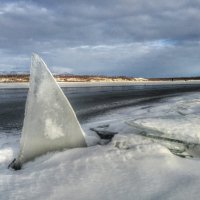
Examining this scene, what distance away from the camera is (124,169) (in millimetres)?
5387

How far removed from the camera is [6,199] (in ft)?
15.3

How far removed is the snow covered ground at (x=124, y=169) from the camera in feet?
15.4

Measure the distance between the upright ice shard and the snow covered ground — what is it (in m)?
0.28

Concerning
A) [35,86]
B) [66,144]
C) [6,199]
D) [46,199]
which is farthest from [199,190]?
[35,86]

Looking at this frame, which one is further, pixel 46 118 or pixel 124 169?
pixel 46 118

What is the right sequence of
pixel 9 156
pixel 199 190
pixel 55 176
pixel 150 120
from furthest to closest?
1. pixel 150 120
2. pixel 9 156
3. pixel 55 176
4. pixel 199 190

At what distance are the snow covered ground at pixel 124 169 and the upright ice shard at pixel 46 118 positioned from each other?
0.28 meters

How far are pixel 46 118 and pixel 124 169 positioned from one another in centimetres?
202

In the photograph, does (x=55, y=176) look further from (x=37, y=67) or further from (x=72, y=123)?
(x=37, y=67)

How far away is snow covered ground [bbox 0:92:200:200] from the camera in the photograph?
15.4ft

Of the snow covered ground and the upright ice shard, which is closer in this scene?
the snow covered ground

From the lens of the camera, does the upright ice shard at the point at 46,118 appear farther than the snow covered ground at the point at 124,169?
Yes

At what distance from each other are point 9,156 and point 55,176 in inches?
69.4

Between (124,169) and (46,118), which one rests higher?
(46,118)
